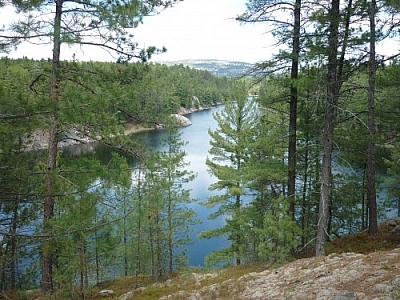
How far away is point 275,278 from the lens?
6.51m

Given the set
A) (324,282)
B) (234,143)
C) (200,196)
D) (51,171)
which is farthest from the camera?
(200,196)

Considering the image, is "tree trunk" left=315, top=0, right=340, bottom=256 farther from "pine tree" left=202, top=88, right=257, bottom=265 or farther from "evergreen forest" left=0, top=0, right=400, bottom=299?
"pine tree" left=202, top=88, right=257, bottom=265

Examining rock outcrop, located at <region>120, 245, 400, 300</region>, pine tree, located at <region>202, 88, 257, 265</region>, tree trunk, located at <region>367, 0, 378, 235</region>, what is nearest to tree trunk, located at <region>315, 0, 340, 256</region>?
rock outcrop, located at <region>120, 245, 400, 300</region>

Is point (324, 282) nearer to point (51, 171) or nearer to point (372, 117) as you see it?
point (51, 171)

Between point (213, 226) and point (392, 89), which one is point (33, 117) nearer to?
point (392, 89)

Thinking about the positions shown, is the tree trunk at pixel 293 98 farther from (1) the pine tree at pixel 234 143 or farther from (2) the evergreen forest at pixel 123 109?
(1) the pine tree at pixel 234 143

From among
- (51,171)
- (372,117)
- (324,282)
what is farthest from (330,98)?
(51,171)

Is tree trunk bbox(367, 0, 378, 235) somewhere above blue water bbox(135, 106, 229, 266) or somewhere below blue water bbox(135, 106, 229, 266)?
above

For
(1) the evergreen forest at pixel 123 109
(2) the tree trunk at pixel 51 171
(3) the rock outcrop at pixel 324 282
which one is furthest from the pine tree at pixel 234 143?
(2) the tree trunk at pixel 51 171

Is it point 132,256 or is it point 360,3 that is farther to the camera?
point 132,256

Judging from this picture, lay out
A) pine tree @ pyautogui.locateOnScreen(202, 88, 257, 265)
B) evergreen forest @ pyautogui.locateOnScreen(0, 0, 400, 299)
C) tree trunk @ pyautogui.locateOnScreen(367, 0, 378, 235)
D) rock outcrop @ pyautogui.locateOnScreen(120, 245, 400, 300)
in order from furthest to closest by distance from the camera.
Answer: pine tree @ pyautogui.locateOnScreen(202, 88, 257, 265) → tree trunk @ pyautogui.locateOnScreen(367, 0, 378, 235) → evergreen forest @ pyautogui.locateOnScreen(0, 0, 400, 299) → rock outcrop @ pyautogui.locateOnScreen(120, 245, 400, 300)

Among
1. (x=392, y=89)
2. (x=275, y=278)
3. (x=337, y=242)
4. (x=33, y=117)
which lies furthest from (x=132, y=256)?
(x=392, y=89)

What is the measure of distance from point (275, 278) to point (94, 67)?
5.13 metres

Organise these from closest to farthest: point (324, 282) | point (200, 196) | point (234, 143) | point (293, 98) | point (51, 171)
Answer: point (324, 282)
point (51, 171)
point (293, 98)
point (234, 143)
point (200, 196)
